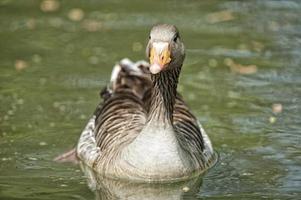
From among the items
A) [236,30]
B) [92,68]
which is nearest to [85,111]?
[92,68]

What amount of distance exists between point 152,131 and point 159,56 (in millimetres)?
1040

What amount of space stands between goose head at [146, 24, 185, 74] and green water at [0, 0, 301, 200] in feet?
4.72

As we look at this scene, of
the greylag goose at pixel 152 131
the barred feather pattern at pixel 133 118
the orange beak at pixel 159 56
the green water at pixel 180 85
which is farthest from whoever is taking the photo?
the green water at pixel 180 85

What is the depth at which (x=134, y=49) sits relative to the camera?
15.9 meters

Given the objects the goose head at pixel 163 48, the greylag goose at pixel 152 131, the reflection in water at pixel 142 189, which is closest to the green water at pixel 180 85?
the reflection in water at pixel 142 189

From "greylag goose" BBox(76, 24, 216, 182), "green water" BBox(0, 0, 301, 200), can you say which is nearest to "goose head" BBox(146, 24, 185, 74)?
"greylag goose" BBox(76, 24, 216, 182)

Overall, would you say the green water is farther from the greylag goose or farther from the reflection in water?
the greylag goose

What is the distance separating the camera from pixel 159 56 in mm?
10555

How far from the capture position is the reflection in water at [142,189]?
36.2ft

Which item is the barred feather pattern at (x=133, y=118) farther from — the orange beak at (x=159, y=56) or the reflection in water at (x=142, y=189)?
the orange beak at (x=159, y=56)

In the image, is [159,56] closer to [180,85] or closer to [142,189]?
[142,189]

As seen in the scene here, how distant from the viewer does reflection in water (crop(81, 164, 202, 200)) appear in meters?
11.0

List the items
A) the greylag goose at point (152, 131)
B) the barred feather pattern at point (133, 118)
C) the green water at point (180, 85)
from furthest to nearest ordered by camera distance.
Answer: the green water at point (180, 85), the barred feather pattern at point (133, 118), the greylag goose at point (152, 131)

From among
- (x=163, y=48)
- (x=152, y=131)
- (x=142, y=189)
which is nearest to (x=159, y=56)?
(x=163, y=48)
